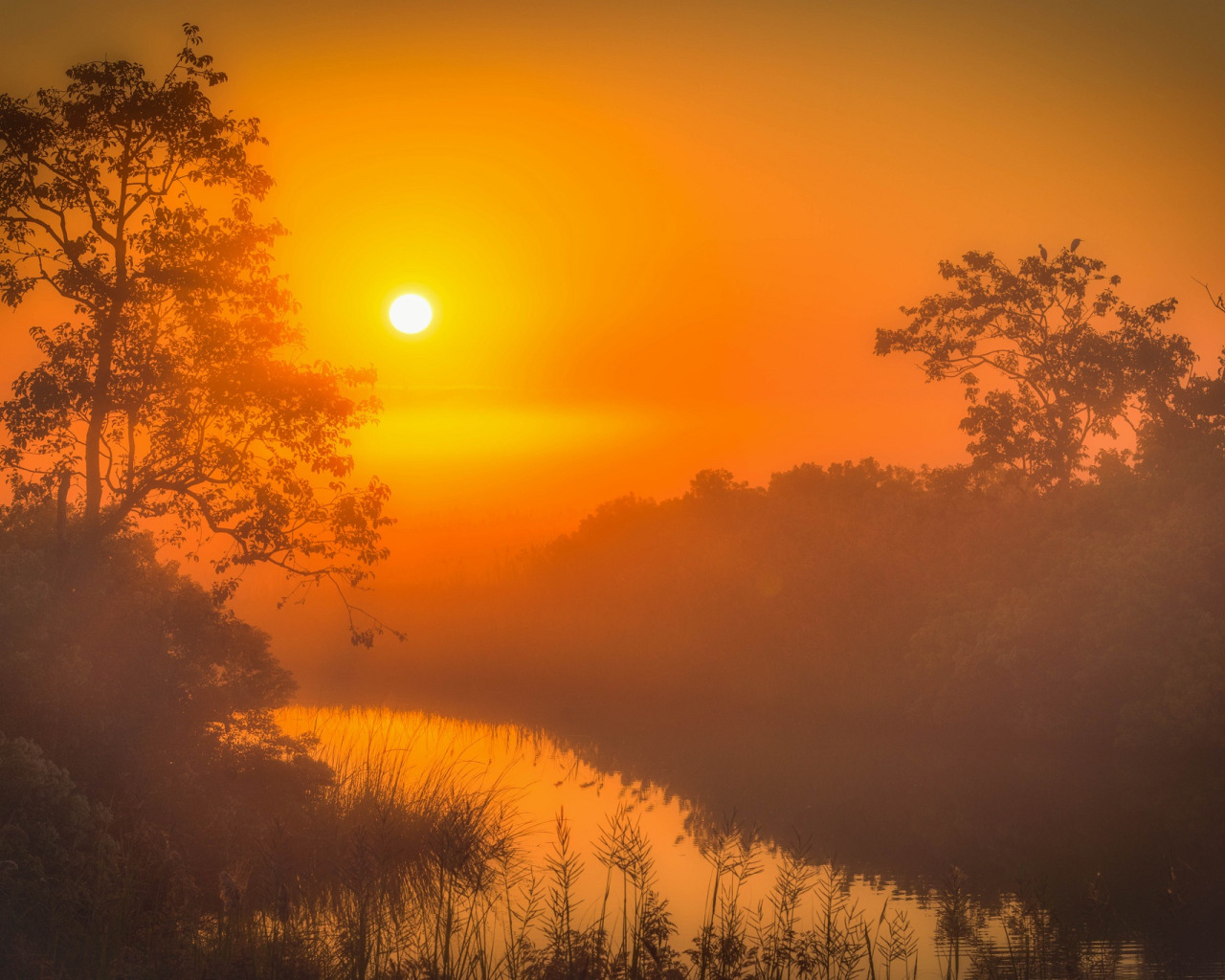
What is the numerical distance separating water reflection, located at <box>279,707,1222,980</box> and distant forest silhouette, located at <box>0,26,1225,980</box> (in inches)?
7.8

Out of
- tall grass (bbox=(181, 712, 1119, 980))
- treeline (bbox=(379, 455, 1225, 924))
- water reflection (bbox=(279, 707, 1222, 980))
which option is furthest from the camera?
treeline (bbox=(379, 455, 1225, 924))

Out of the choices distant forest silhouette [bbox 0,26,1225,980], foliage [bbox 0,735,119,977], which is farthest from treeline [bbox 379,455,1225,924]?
foliage [bbox 0,735,119,977]

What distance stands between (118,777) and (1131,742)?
2602 centimetres

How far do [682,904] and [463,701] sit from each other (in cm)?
2923

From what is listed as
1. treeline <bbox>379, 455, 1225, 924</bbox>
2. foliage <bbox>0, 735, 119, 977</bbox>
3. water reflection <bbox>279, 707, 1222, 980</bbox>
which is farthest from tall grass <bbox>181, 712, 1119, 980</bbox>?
treeline <bbox>379, 455, 1225, 924</bbox>

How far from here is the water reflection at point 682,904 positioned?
26.7ft

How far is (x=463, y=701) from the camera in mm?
43438

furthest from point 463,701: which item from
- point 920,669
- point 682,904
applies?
point 682,904

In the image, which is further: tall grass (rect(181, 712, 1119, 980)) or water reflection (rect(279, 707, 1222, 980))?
water reflection (rect(279, 707, 1222, 980))

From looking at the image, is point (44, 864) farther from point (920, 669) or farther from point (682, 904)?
point (920, 669)

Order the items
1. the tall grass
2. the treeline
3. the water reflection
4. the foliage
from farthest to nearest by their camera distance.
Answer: the treeline
the foliage
the water reflection
the tall grass

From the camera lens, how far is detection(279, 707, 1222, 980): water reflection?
8148 mm

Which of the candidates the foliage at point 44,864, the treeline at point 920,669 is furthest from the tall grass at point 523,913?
the treeline at point 920,669

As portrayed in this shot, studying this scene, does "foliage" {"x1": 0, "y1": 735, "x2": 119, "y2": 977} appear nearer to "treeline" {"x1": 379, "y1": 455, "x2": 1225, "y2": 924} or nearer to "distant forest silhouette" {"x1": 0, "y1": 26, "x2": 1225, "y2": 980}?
"distant forest silhouette" {"x1": 0, "y1": 26, "x2": 1225, "y2": 980}
